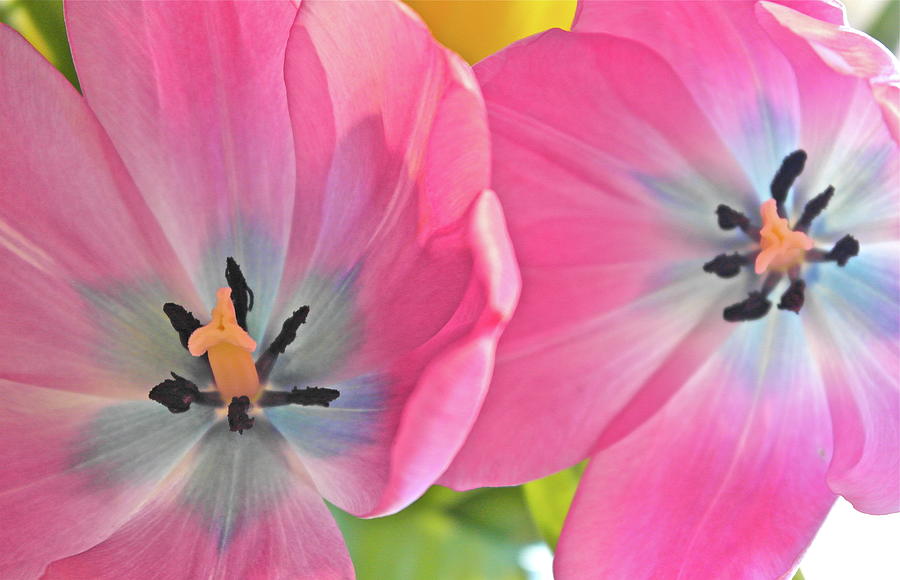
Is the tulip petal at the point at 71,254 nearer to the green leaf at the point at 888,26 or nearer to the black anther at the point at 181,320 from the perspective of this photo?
the black anther at the point at 181,320

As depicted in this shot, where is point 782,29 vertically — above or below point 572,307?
above

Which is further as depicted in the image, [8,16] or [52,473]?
[8,16]

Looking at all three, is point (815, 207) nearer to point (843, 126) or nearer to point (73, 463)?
point (843, 126)

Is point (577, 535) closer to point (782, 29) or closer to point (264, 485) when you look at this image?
point (264, 485)

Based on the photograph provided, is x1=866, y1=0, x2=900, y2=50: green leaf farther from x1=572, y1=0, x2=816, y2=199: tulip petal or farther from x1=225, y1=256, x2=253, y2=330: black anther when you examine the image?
x1=225, y1=256, x2=253, y2=330: black anther

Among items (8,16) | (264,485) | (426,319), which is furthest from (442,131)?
(8,16)

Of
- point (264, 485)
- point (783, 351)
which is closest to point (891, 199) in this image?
point (783, 351)
